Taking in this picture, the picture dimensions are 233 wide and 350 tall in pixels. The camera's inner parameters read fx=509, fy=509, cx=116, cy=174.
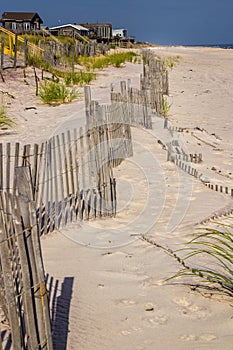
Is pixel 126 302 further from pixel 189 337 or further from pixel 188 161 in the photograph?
pixel 188 161

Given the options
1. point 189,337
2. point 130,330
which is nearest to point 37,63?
point 130,330

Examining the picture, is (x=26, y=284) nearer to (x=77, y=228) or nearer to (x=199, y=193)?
(x=77, y=228)

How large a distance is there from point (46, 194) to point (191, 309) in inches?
69.5

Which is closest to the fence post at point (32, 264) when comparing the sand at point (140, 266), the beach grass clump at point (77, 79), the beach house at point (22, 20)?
the sand at point (140, 266)

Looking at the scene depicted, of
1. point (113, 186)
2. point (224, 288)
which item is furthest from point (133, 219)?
point (224, 288)

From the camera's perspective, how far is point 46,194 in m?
4.36

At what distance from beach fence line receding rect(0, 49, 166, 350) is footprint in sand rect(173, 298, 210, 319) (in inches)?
37.7

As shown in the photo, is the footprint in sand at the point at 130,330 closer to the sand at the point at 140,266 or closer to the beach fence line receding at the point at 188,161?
the sand at the point at 140,266

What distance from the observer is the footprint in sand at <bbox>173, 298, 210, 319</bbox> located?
120 inches

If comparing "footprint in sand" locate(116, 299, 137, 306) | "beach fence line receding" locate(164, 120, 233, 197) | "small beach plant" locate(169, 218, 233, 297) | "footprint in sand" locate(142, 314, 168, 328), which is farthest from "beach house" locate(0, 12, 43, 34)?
"footprint in sand" locate(142, 314, 168, 328)

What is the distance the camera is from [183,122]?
9.83 metres

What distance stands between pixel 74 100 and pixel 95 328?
27.1ft

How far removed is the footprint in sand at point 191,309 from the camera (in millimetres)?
3037

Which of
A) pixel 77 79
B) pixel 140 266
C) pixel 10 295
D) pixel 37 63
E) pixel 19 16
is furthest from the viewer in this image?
pixel 19 16
